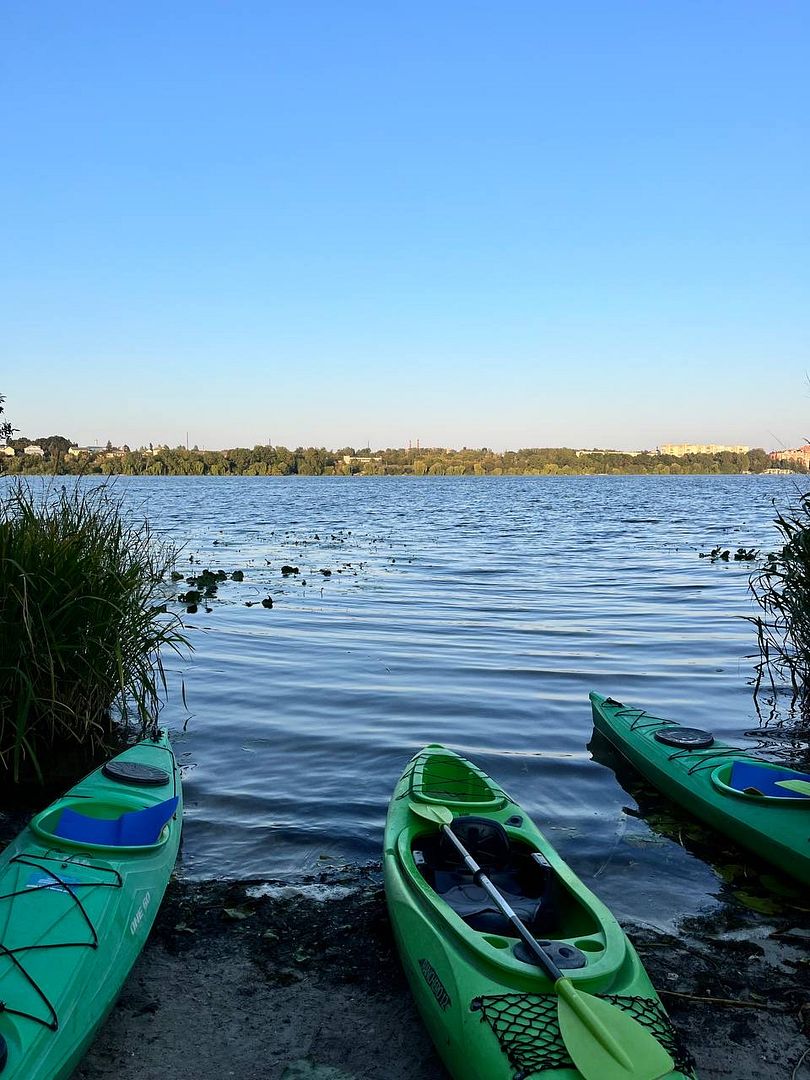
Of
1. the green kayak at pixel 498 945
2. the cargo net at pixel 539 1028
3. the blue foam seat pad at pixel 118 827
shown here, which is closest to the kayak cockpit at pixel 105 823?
the blue foam seat pad at pixel 118 827

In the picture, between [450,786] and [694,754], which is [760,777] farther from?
[450,786]

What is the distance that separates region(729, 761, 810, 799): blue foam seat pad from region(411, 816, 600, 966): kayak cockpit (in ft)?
6.47

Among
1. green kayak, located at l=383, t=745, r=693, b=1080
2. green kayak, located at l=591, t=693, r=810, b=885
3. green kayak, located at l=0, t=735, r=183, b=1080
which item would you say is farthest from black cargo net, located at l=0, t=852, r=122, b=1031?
green kayak, located at l=591, t=693, r=810, b=885

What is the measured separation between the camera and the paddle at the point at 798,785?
5.41 meters

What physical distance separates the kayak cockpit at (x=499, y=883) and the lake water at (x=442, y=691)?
73 cm

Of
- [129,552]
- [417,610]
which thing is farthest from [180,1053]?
[417,610]

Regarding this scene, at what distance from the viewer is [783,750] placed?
745 centimetres

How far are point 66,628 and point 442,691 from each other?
4.41 meters

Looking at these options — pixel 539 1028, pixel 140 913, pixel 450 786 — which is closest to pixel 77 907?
pixel 140 913

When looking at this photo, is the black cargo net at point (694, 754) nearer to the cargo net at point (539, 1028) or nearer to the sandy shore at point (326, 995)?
the sandy shore at point (326, 995)

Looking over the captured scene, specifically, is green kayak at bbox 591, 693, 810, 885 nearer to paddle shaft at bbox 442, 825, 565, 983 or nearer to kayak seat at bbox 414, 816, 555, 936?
kayak seat at bbox 414, 816, 555, 936

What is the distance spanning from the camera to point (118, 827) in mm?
4863

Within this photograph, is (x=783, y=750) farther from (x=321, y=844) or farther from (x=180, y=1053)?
(x=180, y=1053)

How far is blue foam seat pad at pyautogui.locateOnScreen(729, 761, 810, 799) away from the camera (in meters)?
5.70
